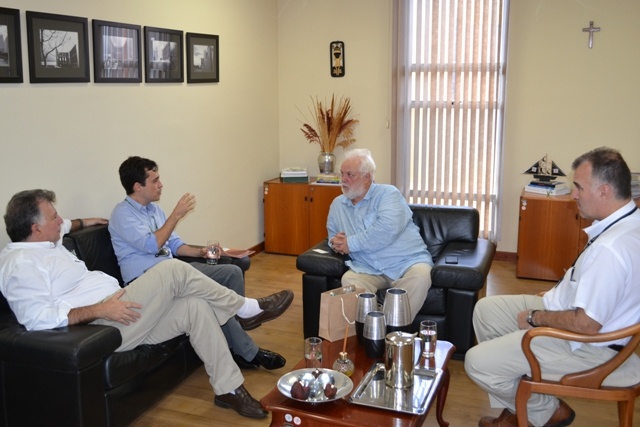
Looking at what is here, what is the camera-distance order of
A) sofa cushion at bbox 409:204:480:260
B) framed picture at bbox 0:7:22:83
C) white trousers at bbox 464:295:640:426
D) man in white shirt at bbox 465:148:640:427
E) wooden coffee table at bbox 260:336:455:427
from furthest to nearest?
1. sofa cushion at bbox 409:204:480:260
2. framed picture at bbox 0:7:22:83
3. white trousers at bbox 464:295:640:426
4. man in white shirt at bbox 465:148:640:427
5. wooden coffee table at bbox 260:336:455:427

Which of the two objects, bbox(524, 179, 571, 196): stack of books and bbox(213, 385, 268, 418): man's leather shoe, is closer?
bbox(213, 385, 268, 418): man's leather shoe

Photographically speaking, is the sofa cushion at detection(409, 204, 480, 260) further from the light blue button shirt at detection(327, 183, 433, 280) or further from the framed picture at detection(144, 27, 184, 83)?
the framed picture at detection(144, 27, 184, 83)

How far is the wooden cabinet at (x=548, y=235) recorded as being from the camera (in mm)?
5305

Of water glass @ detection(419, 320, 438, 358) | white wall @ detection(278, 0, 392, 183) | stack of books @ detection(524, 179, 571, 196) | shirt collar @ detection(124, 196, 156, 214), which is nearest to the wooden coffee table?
water glass @ detection(419, 320, 438, 358)

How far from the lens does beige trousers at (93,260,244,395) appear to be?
316 centimetres

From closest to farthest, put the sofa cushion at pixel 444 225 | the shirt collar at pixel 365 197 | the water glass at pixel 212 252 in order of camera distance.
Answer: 1. the water glass at pixel 212 252
2. the shirt collar at pixel 365 197
3. the sofa cushion at pixel 444 225

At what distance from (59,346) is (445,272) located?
2.09m

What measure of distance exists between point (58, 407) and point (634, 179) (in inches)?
173

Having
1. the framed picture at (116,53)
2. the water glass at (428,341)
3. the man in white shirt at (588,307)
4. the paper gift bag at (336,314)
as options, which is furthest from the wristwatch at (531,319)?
the framed picture at (116,53)

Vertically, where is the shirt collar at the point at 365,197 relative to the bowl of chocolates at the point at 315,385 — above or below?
above

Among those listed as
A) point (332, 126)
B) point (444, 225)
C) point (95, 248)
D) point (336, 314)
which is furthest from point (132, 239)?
point (332, 126)

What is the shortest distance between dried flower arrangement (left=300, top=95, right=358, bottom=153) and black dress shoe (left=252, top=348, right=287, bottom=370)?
2.99m

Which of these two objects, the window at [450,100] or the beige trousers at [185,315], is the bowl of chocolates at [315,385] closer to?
the beige trousers at [185,315]

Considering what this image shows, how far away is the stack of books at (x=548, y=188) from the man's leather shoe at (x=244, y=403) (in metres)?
3.32
